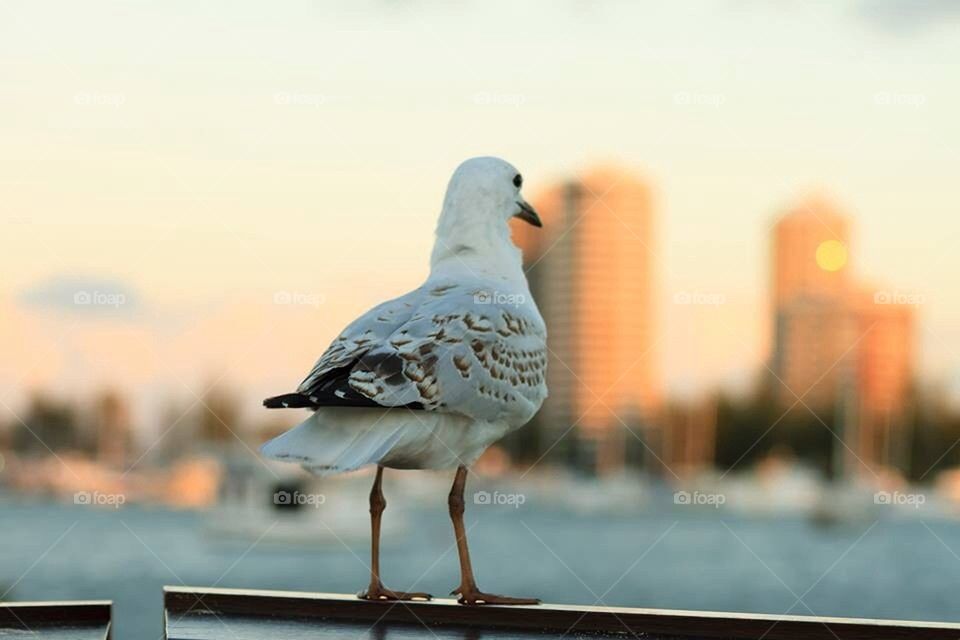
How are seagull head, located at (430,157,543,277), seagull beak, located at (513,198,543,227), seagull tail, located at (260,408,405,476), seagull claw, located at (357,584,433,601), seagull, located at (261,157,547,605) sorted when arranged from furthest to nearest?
seagull beak, located at (513,198,543,227) < seagull head, located at (430,157,543,277) < seagull claw, located at (357,584,433,601) < seagull, located at (261,157,547,605) < seagull tail, located at (260,408,405,476)

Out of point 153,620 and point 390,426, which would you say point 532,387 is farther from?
point 153,620

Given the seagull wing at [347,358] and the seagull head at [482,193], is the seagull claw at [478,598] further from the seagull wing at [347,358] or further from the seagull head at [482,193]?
the seagull head at [482,193]

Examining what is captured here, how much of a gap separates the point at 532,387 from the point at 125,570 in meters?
49.9

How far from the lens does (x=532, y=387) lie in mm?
9055

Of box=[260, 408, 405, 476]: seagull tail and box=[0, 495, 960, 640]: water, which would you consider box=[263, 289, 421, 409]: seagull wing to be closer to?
box=[260, 408, 405, 476]: seagull tail

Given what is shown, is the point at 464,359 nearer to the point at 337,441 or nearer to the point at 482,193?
the point at 337,441

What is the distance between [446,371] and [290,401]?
3.10ft

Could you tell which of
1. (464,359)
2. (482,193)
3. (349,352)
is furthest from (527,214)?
(349,352)

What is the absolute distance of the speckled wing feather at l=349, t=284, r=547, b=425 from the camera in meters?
8.07

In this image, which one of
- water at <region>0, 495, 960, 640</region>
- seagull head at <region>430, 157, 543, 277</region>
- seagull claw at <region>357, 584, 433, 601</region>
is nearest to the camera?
seagull claw at <region>357, 584, 433, 601</region>

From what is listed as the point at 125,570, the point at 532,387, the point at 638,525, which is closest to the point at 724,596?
the point at 125,570

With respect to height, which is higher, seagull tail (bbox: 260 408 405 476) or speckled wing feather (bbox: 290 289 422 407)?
speckled wing feather (bbox: 290 289 422 407)

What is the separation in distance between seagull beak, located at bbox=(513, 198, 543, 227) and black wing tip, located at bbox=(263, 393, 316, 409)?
7.60 ft

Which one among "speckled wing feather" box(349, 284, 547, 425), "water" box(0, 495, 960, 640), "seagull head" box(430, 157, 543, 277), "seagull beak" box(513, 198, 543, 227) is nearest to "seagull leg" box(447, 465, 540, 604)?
"speckled wing feather" box(349, 284, 547, 425)
